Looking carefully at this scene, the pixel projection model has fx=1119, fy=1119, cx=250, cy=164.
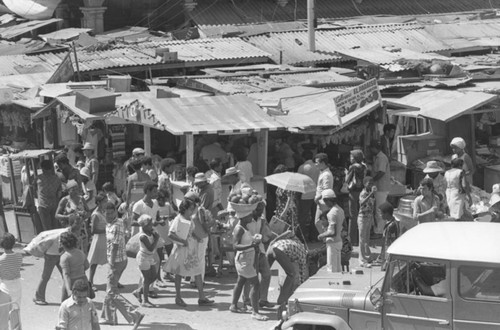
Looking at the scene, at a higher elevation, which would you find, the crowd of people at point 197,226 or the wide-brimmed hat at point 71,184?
the wide-brimmed hat at point 71,184

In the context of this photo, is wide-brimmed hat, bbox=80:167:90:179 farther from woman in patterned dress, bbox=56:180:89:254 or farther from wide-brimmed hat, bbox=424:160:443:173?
wide-brimmed hat, bbox=424:160:443:173

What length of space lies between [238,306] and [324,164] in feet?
13.1

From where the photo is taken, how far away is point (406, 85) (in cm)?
2281

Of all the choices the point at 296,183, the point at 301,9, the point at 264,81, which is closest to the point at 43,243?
the point at 296,183

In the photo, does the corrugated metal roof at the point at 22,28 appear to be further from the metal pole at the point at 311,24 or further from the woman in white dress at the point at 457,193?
the woman in white dress at the point at 457,193

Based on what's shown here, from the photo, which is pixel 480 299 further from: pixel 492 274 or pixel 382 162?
pixel 382 162

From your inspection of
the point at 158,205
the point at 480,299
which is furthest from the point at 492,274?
the point at 158,205

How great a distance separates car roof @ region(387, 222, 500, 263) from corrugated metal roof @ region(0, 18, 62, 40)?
2156 cm

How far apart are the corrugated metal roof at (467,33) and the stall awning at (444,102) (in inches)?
311

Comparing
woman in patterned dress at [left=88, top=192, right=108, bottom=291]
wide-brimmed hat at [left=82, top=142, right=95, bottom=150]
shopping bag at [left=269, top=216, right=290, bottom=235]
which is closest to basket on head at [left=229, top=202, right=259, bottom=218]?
shopping bag at [left=269, top=216, right=290, bottom=235]

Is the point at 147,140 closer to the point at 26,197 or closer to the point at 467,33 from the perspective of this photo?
the point at 26,197

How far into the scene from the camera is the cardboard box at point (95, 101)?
64.6ft

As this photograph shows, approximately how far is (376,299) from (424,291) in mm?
534

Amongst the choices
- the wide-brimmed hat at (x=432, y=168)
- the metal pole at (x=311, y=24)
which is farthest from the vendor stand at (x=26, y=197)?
the metal pole at (x=311, y=24)
